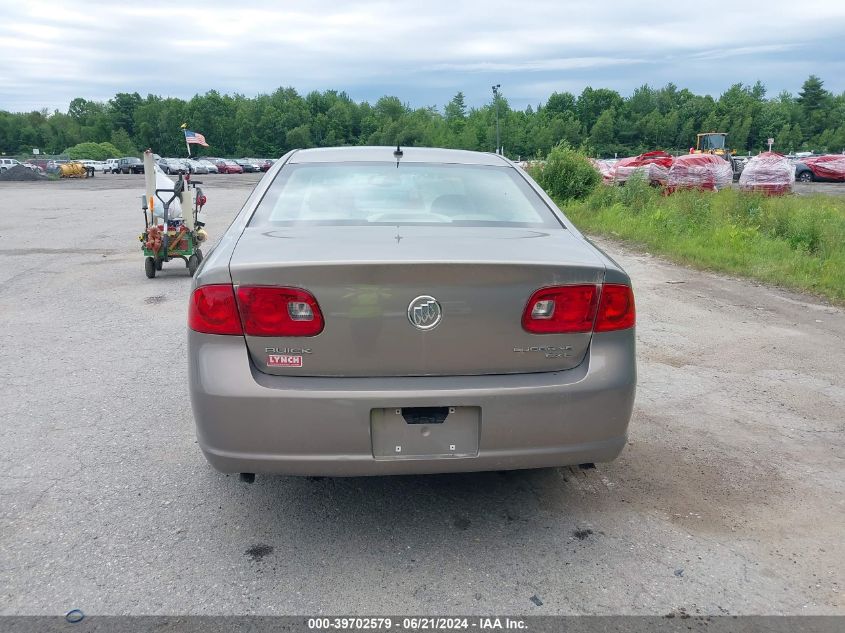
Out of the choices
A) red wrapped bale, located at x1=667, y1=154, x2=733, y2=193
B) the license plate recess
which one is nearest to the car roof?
the license plate recess

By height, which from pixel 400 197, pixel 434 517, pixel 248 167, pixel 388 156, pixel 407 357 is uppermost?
pixel 388 156

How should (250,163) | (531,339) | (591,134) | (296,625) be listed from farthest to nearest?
(591,134) → (250,163) → (531,339) → (296,625)

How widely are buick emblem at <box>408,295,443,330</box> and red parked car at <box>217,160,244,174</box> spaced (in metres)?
79.9

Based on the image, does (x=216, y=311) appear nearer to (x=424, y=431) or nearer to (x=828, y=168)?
(x=424, y=431)

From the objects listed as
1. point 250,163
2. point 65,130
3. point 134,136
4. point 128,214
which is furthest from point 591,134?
point 128,214

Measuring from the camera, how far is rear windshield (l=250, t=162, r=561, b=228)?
3727 millimetres

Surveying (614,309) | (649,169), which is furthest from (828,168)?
(614,309)

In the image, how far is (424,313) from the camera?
2918mm

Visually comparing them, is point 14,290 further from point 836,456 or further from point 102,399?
point 836,456

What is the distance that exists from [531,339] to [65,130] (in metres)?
158

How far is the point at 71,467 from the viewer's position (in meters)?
3.99

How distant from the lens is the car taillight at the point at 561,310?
300 cm

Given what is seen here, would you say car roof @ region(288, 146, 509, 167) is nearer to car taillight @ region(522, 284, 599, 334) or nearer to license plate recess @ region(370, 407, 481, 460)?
car taillight @ region(522, 284, 599, 334)

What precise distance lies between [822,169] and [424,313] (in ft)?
151
